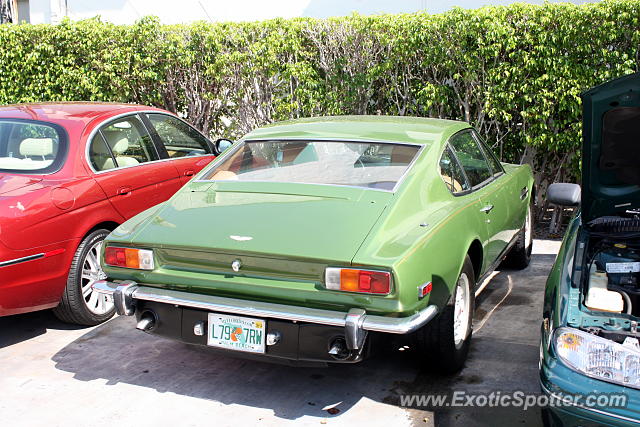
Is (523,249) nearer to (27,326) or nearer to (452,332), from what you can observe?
(452,332)

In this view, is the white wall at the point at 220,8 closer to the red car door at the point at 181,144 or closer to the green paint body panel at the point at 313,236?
the red car door at the point at 181,144

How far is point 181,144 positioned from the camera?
6.48 metres

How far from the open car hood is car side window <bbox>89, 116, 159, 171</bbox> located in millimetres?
3569

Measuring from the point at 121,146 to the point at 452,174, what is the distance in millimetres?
2779

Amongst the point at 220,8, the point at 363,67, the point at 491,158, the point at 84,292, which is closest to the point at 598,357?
the point at 491,158

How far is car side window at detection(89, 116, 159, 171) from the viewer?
5383 mm

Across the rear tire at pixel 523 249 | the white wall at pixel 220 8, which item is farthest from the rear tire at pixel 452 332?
the white wall at pixel 220 8

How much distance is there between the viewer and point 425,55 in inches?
315

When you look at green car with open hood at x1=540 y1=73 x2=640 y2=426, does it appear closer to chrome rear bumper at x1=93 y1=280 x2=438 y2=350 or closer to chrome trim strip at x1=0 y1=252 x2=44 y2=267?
chrome rear bumper at x1=93 y1=280 x2=438 y2=350

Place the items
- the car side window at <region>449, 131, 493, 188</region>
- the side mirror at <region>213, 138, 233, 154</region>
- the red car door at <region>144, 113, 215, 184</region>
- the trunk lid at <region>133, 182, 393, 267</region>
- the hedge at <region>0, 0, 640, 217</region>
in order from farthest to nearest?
the hedge at <region>0, 0, 640, 217</region> → the side mirror at <region>213, 138, 233, 154</region> → the red car door at <region>144, 113, 215, 184</region> → the car side window at <region>449, 131, 493, 188</region> → the trunk lid at <region>133, 182, 393, 267</region>

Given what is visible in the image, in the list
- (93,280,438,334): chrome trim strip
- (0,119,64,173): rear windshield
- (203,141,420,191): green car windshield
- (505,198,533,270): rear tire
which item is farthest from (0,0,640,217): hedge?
(93,280,438,334): chrome trim strip

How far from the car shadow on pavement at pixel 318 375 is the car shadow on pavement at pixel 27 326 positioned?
367 millimetres

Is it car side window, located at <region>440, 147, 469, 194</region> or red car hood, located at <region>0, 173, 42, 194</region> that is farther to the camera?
red car hood, located at <region>0, 173, 42, 194</region>

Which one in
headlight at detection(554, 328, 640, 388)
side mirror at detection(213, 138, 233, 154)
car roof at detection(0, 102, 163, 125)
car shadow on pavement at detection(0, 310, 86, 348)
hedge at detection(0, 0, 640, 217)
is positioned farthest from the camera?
hedge at detection(0, 0, 640, 217)
